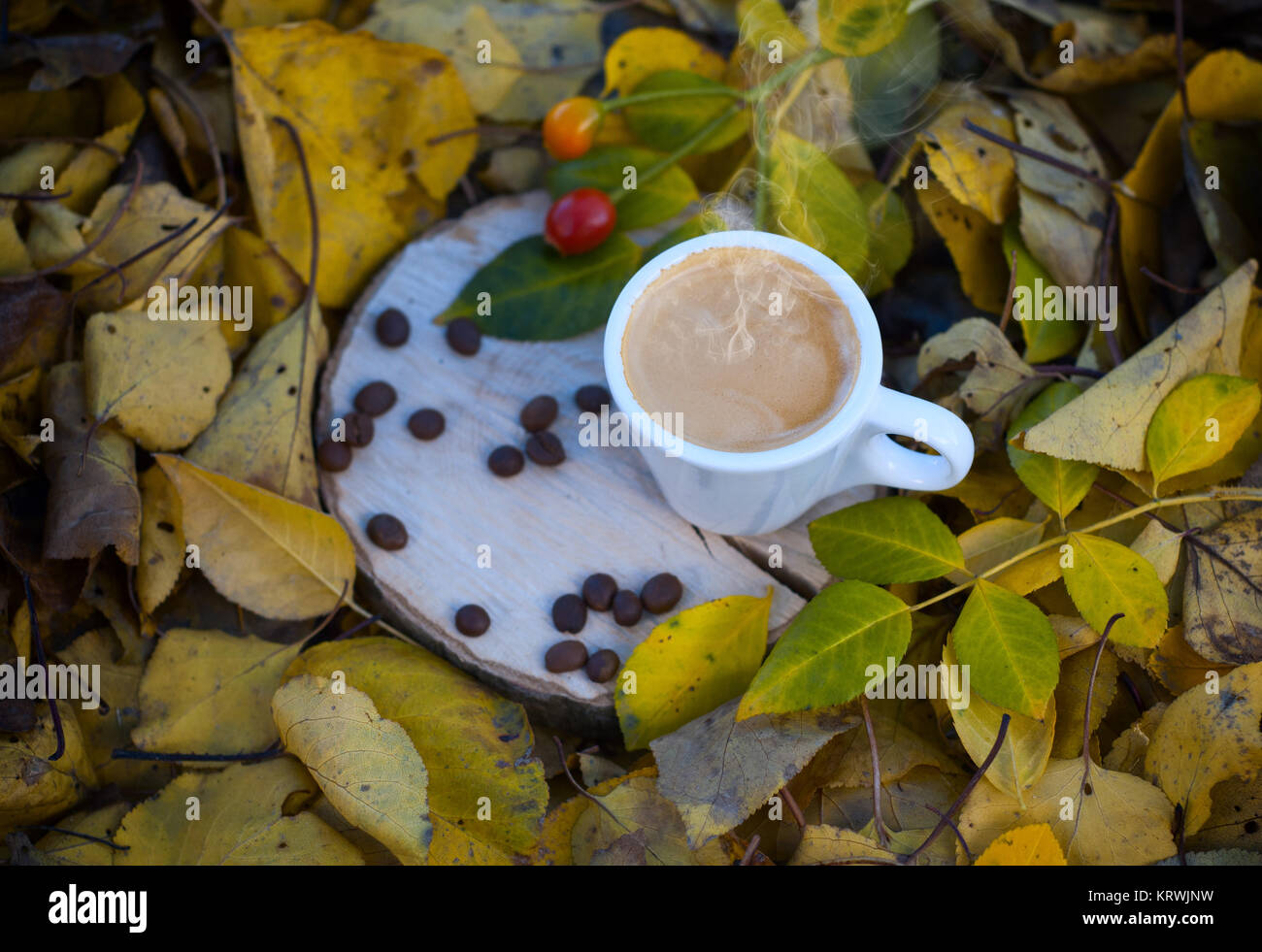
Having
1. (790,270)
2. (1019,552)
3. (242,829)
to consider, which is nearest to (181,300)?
(242,829)

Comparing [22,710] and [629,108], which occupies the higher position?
[629,108]

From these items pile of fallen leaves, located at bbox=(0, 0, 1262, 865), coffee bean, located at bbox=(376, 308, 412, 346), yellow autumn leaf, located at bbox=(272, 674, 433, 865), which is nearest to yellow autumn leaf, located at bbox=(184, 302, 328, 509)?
pile of fallen leaves, located at bbox=(0, 0, 1262, 865)

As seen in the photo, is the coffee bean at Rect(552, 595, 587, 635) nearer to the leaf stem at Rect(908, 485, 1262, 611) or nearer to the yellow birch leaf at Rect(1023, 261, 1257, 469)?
the leaf stem at Rect(908, 485, 1262, 611)

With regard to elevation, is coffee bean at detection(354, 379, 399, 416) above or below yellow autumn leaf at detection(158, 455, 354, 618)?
above

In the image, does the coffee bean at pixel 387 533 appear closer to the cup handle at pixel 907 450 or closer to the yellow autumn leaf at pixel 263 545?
the yellow autumn leaf at pixel 263 545

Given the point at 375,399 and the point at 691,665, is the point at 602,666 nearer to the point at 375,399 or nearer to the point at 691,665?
the point at 691,665

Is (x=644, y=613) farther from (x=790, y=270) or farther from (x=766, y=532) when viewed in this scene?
(x=790, y=270)

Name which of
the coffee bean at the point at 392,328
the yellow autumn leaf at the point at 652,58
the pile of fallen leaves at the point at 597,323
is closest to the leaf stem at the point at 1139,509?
the pile of fallen leaves at the point at 597,323
